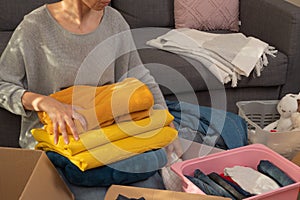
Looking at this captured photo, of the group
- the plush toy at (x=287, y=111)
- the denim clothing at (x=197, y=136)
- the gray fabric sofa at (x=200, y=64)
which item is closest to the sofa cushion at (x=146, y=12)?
the gray fabric sofa at (x=200, y=64)

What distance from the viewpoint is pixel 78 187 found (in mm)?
1215

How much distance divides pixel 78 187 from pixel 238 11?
183 cm

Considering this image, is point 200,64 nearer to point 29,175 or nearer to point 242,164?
point 242,164

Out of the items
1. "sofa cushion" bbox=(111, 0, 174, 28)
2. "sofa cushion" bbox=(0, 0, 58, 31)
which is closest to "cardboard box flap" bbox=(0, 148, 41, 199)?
"sofa cushion" bbox=(0, 0, 58, 31)

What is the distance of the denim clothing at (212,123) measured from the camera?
5.19 ft

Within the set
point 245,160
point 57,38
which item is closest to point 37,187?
point 57,38

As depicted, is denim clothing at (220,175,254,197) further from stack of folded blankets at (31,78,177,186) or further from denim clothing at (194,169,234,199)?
stack of folded blankets at (31,78,177,186)

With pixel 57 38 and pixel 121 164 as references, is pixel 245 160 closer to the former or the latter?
pixel 121 164

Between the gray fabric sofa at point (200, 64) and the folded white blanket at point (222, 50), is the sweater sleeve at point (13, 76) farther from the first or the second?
the folded white blanket at point (222, 50)

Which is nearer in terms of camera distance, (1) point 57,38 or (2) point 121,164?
(2) point 121,164

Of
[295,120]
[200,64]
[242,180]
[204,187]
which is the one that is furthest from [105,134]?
[200,64]

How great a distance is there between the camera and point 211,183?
51.3 inches

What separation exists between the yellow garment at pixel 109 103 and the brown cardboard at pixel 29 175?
0.13 metres

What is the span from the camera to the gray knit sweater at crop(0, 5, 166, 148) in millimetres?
1359
